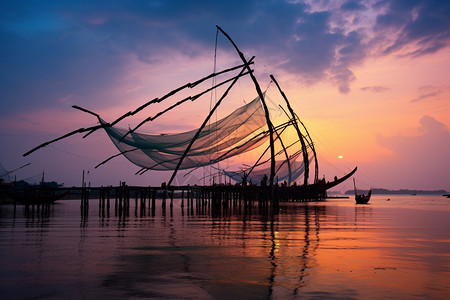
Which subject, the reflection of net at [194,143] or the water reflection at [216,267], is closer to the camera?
the water reflection at [216,267]

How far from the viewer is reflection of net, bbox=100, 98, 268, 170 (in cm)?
1614

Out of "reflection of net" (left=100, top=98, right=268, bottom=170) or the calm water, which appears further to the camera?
"reflection of net" (left=100, top=98, right=268, bottom=170)

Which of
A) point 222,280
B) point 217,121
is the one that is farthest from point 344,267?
point 217,121

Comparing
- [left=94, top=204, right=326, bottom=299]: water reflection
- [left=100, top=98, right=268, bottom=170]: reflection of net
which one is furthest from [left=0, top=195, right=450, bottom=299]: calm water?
[left=100, top=98, right=268, bottom=170]: reflection of net

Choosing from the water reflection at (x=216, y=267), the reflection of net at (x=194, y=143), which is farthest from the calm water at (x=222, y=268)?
the reflection of net at (x=194, y=143)

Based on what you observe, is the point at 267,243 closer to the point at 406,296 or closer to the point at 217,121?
the point at 406,296

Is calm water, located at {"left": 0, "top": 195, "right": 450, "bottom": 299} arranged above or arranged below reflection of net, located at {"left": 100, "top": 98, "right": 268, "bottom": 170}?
below

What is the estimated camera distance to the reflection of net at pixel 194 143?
53.0 feet

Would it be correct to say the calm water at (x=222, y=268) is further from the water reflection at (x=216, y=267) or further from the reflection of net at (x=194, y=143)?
the reflection of net at (x=194, y=143)

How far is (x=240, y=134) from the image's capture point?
1873 cm

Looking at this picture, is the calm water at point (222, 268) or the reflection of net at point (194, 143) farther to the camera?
the reflection of net at point (194, 143)

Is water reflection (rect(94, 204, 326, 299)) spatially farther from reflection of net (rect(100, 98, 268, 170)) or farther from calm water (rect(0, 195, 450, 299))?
reflection of net (rect(100, 98, 268, 170))

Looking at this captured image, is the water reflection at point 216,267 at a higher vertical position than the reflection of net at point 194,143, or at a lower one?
lower

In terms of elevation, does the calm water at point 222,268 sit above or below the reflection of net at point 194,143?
below
